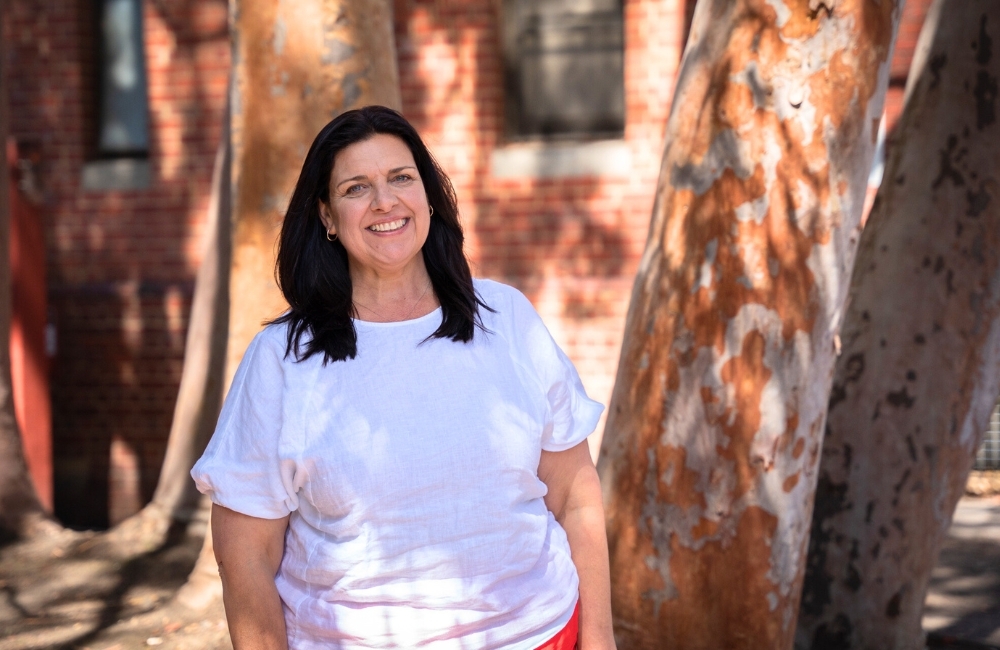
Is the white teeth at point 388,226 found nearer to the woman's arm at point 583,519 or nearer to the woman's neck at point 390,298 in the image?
the woman's neck at point 390,298

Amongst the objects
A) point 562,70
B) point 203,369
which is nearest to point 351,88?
point 203,369

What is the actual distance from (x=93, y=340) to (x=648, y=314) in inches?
291

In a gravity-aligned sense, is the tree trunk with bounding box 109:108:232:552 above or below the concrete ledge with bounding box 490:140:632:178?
below

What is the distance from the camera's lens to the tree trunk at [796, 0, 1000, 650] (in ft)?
15.3

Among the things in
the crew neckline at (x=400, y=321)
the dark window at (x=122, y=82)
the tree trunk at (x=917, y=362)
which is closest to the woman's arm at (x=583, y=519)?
the crew neckline at (x=400, y=321)

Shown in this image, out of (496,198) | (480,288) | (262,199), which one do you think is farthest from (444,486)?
(496,198)

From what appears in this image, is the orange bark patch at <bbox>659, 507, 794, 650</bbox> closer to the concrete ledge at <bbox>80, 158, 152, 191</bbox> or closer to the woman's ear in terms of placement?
the woman's ear

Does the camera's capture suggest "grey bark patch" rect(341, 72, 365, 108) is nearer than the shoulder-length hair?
No

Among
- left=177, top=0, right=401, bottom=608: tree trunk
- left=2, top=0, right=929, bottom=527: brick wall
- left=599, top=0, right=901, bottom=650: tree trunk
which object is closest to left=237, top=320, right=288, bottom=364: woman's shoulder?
left=599, top=0, right=901, bottom=650: tree trunk

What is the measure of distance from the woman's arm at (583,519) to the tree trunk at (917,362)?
8.13ft

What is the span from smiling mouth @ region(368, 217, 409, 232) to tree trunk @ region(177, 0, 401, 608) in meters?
1.96

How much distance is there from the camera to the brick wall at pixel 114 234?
382 inches

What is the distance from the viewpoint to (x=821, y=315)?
354cm

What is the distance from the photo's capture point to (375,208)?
95.9 inches
